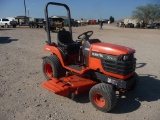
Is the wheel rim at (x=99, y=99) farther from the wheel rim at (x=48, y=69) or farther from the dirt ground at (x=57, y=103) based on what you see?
the wheel rim at (x=48, y=69)

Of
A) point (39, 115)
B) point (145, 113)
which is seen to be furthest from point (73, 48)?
point (145, 113)

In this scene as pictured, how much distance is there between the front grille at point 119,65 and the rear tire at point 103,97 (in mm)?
354

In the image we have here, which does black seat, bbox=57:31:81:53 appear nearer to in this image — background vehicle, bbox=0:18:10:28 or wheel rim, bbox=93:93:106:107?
wheel rim, bbox=93:93:106:107

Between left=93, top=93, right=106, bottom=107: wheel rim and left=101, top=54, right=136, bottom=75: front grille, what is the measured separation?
0.58 metres

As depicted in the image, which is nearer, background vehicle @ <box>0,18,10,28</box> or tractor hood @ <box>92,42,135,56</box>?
tractor hood @ <box>92,42,135,56</box>

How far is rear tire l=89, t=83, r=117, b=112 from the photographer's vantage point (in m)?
4.07

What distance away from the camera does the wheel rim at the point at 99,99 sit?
14.1ft

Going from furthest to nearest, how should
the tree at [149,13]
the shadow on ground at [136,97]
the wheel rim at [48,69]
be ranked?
the tree at [149,13]
the wheel rim at [48,69]
the shadow on ground at [136,97]

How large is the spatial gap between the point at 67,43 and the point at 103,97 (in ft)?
6.89

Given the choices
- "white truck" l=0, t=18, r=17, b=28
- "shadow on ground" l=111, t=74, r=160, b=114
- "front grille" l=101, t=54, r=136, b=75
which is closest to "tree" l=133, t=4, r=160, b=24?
"white truck" l=0, t=18, r=17, b=28

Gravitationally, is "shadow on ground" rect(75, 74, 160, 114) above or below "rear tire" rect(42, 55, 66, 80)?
below

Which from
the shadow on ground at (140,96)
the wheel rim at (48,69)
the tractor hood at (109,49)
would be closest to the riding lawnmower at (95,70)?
the tractor hood at (109,49)

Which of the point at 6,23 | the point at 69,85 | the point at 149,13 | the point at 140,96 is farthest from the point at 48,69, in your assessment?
the point at 149,13

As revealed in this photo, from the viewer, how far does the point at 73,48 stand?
5.49m
